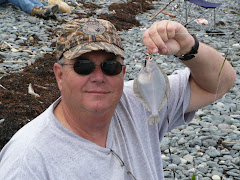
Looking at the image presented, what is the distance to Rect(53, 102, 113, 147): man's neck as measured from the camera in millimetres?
2311

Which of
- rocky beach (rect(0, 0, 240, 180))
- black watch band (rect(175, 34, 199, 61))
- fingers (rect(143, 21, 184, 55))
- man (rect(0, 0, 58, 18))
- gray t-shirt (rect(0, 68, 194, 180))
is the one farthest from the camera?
man (rect(0, 0, 58, 18))

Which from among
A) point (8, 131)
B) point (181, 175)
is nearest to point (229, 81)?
point (181, 175)

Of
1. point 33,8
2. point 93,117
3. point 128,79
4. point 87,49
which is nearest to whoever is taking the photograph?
point 87,49

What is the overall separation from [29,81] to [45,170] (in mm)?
4694

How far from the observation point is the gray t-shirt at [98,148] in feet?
6.65

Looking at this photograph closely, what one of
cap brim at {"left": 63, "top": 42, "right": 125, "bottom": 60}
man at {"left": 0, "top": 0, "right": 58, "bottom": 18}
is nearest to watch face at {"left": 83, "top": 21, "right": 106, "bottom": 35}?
cap brim at {"left": 63, "top": 42, "right": 125, "bottom": 60}

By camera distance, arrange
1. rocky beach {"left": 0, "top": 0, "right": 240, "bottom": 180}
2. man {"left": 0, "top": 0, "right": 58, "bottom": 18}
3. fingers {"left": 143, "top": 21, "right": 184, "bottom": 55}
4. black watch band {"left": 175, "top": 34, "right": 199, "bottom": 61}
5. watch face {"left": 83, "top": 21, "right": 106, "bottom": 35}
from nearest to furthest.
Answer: fingers {"left": 143, "top": 21, "right": 184, "bottom": 55} → watch face {"left": 83, "top": 21, "right": 106, "bottom": 35} → black watch band {"left": 175, "top": 34, "right": 199, "bottom": 61} → rocky beach {"left": 0, "top": 0, "right": 240, "bottom": 180} → man {"left": 0, "top": 0, "right": 58, "bottom": 18}

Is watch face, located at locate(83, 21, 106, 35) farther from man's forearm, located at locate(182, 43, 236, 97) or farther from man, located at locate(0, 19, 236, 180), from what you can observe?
man's forearm, located at locate(182, 43, 236, 97)

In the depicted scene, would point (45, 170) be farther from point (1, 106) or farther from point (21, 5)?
point (21, 5)

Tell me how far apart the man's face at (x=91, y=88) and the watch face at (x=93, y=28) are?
161 millimetres

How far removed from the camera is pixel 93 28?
7.61 ft

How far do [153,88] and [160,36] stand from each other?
37cm

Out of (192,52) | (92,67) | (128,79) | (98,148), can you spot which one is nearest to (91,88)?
Answer: (92,67)

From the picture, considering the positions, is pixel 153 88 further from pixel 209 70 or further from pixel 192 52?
pixel 209 70
